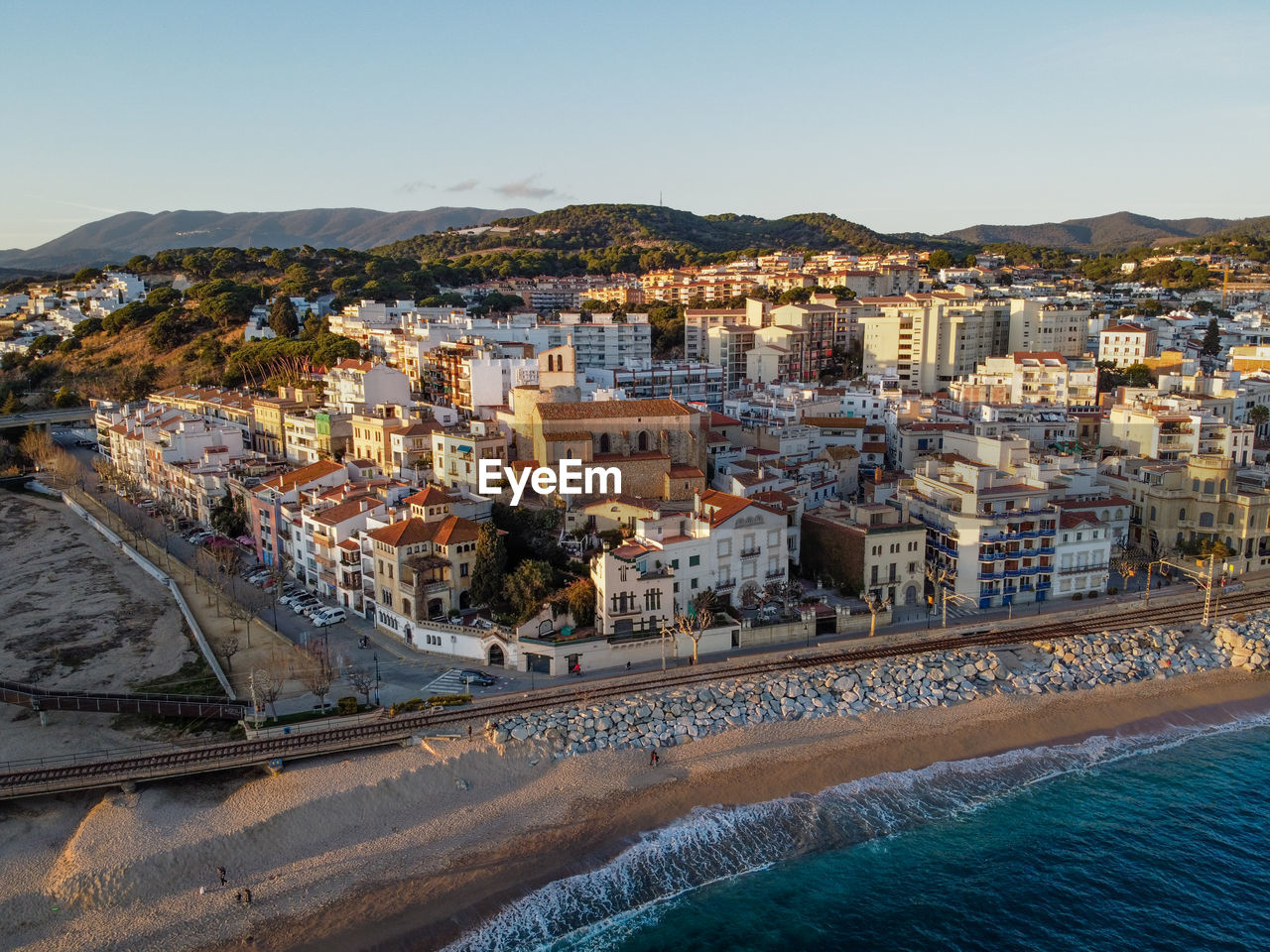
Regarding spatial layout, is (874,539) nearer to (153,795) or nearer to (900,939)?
(900,939)

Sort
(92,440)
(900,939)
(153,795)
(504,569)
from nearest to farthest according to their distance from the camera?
→ (900,939)
(153,795)
(504,569)
(92,440)

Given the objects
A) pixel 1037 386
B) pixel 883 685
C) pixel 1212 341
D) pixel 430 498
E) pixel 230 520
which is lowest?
pixel 883 685

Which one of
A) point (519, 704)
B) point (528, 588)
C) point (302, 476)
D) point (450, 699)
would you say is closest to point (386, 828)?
point (450, 699)

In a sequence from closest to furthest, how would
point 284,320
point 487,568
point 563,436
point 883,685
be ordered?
point 883,685 < point 487,568 < point 563,436 < point 284,320

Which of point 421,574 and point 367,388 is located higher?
point 367,388

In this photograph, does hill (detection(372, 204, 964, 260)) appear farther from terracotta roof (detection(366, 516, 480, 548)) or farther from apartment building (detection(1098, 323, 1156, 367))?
terracotta roof (detection(366, 516, 480, 548))

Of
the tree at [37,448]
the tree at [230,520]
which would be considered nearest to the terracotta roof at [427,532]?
the tree at [230,520]

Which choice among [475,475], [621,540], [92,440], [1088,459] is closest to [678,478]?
[621,540]

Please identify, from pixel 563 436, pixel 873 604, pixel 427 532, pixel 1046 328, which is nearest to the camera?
pixel 427 532

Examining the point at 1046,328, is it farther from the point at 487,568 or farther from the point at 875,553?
the point at 487,568
